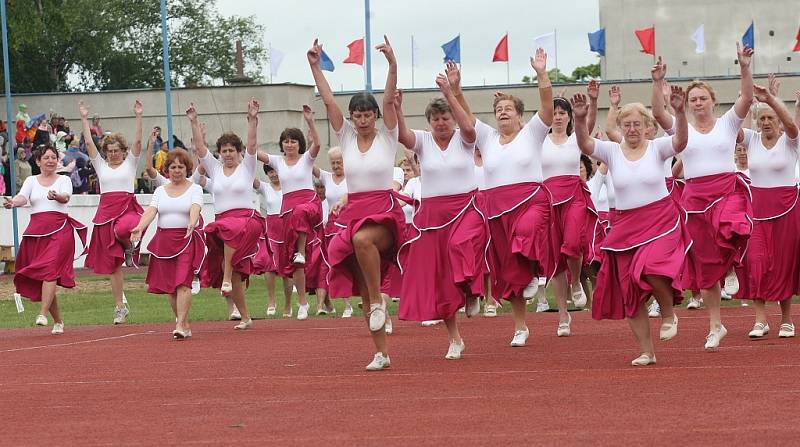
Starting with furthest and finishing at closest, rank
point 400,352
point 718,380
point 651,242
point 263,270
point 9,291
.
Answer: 1. point 9,291
2. point 263,270
3. point 400,352
4. point 651,242
5. point 718,380

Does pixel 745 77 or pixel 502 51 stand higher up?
pixel 502 51

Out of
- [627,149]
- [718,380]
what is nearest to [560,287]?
[627,149]

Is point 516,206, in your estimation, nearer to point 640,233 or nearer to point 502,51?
point 640,233

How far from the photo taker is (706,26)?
58750 mm

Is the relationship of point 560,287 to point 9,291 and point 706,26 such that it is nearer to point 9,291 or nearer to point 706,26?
point 9,291

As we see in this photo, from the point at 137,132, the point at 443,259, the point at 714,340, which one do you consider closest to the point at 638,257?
the point at 714,340

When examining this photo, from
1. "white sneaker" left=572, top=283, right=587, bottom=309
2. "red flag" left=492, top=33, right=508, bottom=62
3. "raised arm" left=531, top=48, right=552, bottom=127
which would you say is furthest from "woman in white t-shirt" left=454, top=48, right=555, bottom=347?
"red flag" left=492, top=33, right=508, bottom=62

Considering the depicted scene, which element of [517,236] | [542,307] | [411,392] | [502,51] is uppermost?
[502,51]

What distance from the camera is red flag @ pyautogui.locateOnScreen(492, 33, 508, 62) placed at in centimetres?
4119

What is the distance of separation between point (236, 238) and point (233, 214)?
395 millimetres

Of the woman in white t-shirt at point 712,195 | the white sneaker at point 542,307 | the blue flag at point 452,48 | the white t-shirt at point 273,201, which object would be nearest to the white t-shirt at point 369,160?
the woman in white t-shirt at point 712,195

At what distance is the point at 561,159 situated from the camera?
49.8 ft

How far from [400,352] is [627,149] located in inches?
113

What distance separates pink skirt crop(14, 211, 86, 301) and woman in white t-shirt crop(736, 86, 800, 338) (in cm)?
789
